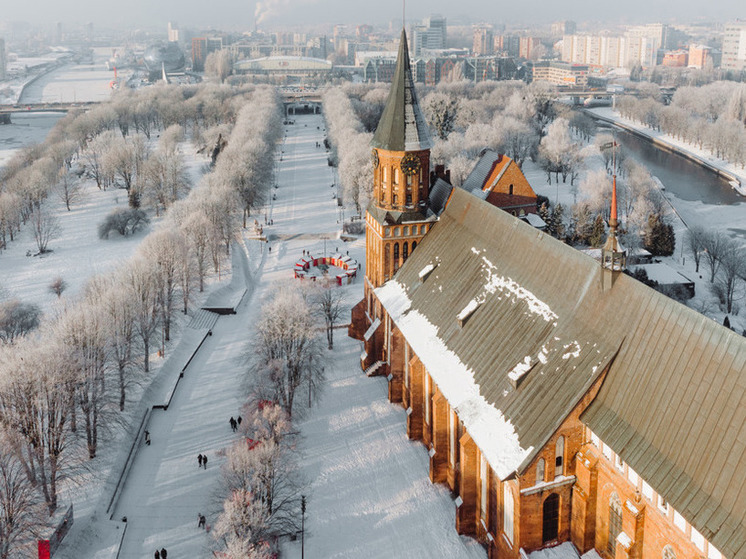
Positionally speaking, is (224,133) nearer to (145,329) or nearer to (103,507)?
(145,329)

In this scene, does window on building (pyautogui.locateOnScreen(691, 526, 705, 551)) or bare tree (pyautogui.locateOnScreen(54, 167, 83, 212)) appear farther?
bare tree (pyautogui.locateOnScreen(54, 167, 83, 212))

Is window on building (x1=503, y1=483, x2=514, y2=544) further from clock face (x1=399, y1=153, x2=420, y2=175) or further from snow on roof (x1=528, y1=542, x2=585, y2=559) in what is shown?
clock face (x1=399, y1=153, x2=420, y2=175)

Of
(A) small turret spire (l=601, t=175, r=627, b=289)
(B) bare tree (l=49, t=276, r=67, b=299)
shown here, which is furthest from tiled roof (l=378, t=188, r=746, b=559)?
(B) bare tree (l=49, t=276, r=67, b=299)

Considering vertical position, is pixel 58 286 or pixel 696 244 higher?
pixel 696 244

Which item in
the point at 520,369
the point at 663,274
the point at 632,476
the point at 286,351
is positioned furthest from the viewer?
the point at 663,274

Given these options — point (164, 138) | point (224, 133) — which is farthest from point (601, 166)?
point (164, 138)

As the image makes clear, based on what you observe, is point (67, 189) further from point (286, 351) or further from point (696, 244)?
point (696, 244)

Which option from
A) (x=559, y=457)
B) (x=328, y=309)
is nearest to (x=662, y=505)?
(x=559, y=457)
